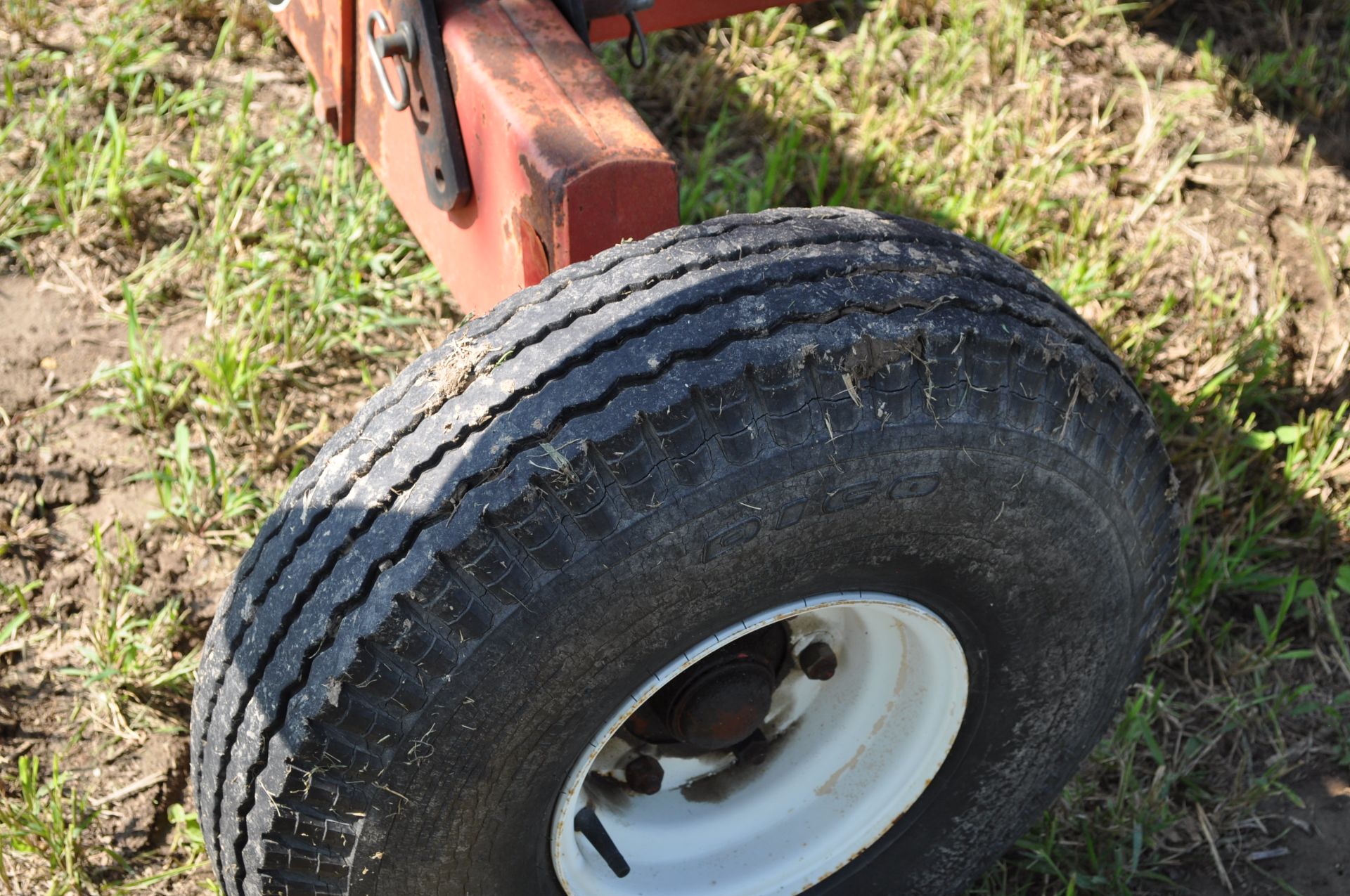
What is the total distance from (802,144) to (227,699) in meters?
2.40

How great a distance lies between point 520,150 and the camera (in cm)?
169

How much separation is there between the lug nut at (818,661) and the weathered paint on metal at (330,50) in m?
1.25

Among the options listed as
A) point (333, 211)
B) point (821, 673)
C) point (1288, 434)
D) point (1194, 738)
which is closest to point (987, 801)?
point (821, 673)

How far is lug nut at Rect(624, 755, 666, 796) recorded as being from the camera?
1.87 metres

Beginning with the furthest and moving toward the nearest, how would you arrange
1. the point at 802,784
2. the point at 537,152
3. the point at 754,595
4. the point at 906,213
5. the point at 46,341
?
the point at 906,213, the point at 46,341, the point at 802,784, the point at 537,152, the point at 754,595

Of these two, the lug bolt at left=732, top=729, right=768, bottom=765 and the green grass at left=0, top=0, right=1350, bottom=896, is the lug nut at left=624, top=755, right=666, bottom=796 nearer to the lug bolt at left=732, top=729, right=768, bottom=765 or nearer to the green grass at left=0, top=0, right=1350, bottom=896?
the lug bolt at left=732, top=729, right=768, bottom=765

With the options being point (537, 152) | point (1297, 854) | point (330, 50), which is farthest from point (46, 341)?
point (1297, 854)

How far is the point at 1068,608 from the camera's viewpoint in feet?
5.59

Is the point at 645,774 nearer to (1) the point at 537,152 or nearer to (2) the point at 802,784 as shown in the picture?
(2) the point at 802,784

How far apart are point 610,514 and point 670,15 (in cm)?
128

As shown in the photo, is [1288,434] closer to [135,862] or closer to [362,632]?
[362,632]

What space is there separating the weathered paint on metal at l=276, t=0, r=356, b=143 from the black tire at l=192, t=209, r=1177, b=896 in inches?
33.7

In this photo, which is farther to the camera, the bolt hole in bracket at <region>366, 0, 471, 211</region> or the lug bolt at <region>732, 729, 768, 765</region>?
the lug bolt at <region>732, 729, 768, 765</region>

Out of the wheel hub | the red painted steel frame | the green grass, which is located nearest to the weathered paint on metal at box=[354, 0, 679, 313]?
the red painted steel frame
